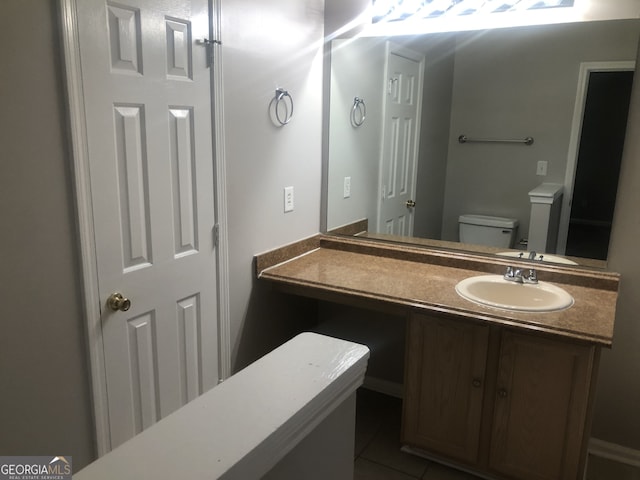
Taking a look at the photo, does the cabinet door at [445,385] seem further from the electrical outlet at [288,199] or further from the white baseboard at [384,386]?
the electrical outlet at [288,199]

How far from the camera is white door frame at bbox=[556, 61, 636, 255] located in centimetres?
204

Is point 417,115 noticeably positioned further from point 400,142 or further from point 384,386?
point 384,386

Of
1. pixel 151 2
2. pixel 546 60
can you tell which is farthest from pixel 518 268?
pixel 151 2

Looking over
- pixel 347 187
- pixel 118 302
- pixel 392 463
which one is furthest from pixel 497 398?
pixel 118 302

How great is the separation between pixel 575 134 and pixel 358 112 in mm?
1054

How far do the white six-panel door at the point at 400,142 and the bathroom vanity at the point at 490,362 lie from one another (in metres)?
0.38

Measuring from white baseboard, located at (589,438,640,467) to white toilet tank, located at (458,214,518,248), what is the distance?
971 millimetres

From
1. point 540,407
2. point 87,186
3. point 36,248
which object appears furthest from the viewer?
point 540,407

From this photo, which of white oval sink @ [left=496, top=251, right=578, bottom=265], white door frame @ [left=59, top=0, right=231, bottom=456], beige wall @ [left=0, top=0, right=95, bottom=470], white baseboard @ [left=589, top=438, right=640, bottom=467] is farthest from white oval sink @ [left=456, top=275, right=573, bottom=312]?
beige wall @ [left=0, top=0, right=95, bottom=470]

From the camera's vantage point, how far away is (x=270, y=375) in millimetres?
822

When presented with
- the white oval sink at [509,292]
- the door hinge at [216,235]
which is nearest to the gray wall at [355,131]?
the white oval sink at [509,292]

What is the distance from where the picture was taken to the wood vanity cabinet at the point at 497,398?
5.92 ft

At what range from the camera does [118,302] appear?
1.60 metres

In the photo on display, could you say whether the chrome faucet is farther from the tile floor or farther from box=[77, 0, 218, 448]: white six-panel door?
box=[77, 0, 218, 448]: white six-panel door
